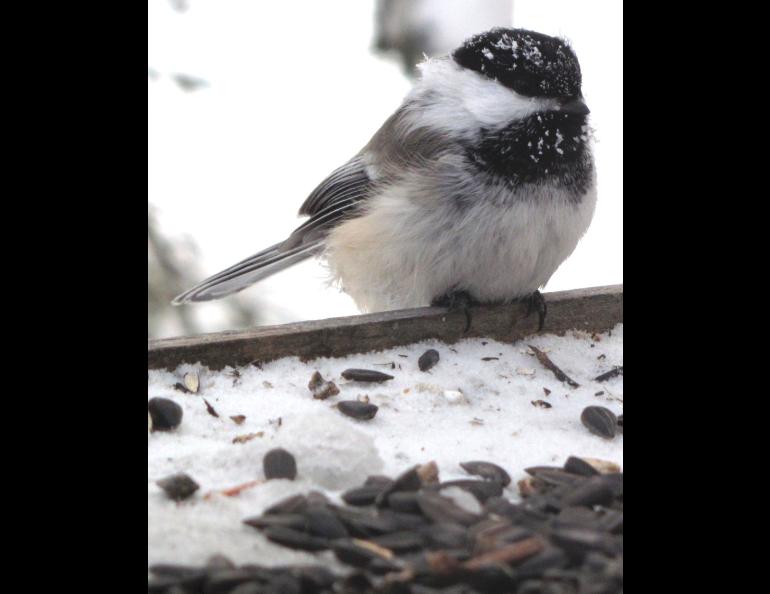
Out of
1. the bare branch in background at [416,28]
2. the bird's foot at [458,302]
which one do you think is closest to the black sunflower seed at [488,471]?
the bird's foot at [458,302]

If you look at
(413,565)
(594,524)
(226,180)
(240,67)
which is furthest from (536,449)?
(240,67)

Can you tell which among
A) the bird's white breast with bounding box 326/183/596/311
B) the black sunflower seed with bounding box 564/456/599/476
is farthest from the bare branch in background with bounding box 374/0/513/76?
the black sunflower seed with bounding box 564/456/599/476

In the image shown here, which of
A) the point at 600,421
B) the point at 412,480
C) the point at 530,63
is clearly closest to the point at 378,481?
the point at 412,480

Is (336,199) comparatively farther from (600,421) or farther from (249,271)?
(600,421)
